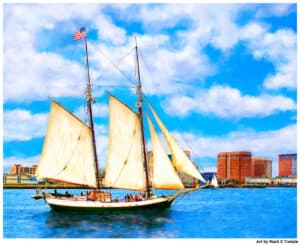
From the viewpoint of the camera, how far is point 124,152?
32344 millimetres

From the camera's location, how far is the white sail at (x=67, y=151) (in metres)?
32.4

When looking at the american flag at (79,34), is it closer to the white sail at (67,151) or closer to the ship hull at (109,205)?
the white sail at (67,151)

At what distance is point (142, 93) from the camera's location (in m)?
31.9

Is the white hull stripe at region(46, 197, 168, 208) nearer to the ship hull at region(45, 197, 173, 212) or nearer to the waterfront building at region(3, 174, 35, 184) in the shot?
the ship hull at region(45, 197, 173, 212)

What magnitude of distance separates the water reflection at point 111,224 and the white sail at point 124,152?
2.11 meters

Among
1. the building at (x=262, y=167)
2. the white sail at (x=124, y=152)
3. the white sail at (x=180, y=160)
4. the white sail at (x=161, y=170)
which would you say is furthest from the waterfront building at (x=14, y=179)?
the white sail at (x=180, y=160)

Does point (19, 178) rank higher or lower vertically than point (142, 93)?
lower

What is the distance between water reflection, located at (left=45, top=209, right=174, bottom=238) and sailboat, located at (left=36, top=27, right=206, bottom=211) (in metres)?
0.91

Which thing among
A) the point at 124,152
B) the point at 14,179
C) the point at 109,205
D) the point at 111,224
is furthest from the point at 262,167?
the point at 111,224

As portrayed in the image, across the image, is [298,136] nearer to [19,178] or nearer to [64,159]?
[64,159]

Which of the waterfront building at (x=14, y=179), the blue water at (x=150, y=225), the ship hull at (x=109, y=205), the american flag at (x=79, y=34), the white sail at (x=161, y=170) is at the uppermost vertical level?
the american flag at (x=79, y=34)

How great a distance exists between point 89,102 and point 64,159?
4044 millimetres

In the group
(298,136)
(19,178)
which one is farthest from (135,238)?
(19,178)

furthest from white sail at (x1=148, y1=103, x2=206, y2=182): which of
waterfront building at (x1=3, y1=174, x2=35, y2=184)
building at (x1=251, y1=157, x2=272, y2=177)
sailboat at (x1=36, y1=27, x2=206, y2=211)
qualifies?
building at (x1=251, y1=157, x2=272, y2=177)
